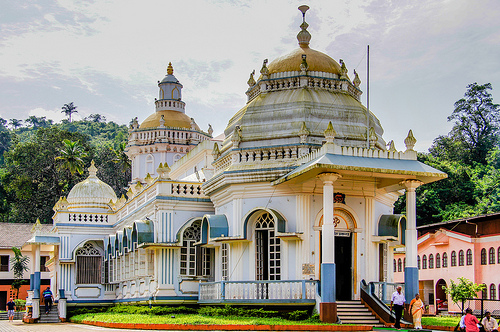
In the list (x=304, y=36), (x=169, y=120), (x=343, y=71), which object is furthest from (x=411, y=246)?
(x=169, y=120)

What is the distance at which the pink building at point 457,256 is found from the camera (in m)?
36.9

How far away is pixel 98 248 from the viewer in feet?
115

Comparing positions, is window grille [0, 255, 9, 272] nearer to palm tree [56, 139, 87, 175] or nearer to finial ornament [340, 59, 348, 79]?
palm tree [56, 139, 87, 175]

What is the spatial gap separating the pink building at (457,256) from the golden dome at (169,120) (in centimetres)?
1865

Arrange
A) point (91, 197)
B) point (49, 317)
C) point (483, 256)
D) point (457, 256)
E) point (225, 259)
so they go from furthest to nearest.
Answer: point (457, 256)
point (483, 256)
point (91, 197)
point (49, 317)
point (225, 259)

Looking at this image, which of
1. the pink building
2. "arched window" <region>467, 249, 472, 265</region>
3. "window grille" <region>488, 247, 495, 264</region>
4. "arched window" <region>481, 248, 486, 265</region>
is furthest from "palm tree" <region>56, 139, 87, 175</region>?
"window grille" <region>488, 247, 495, 264</region>

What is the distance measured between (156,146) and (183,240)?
79.4ft

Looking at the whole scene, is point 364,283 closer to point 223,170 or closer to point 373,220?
point 373,220

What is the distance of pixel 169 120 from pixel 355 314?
104ft

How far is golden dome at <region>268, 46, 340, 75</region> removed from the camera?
25.4 metres

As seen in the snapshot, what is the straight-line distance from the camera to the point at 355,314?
20.1m

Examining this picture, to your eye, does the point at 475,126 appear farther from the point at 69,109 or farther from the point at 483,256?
the point at 69,109

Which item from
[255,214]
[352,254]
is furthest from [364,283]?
A: [255,214]

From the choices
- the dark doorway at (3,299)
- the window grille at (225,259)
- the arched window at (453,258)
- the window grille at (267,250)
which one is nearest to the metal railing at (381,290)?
the window grille at (267,250)
